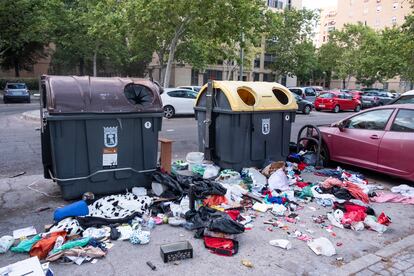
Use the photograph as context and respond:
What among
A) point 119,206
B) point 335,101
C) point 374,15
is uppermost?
point 374,15

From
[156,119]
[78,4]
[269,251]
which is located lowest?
[269,251]

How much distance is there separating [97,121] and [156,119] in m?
0.89

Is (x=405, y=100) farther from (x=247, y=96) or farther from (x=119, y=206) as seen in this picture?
(x=119, y=206)

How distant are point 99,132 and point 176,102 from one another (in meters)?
13.0

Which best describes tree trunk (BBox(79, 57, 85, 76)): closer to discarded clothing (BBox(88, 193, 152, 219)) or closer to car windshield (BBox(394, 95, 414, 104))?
car windshield (BBox(394, 95, 414, 104))

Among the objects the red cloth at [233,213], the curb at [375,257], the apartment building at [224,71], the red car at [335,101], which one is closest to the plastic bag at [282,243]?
the curb at [375,257]

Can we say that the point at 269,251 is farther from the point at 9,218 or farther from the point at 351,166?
the point at 351,166

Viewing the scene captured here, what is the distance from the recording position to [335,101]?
26031mm

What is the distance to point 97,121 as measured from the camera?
5.18 meters

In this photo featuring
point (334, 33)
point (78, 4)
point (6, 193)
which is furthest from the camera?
point (334, 33)

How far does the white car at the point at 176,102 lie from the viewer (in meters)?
17.9

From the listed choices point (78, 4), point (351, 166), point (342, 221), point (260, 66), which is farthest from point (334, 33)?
point (342, 221)

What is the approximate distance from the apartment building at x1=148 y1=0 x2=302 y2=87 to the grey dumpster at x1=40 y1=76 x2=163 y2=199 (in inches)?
1348

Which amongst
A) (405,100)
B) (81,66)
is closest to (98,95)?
(405,100)
